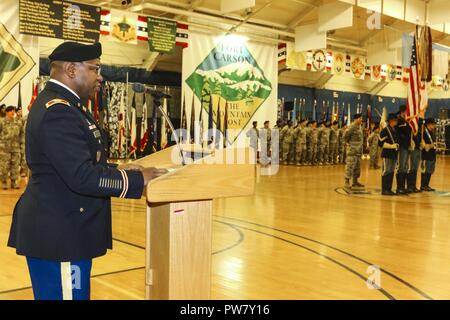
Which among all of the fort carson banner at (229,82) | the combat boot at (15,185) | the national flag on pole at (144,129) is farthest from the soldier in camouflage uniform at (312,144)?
the combat boot at (15,185)

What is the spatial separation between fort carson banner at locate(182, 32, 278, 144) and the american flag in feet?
18.8

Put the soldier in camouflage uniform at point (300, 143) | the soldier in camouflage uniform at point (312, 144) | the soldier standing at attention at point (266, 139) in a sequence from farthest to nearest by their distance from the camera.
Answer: the soldier in camouflage uniform at point (312, 144) → the soldier in camouflage uniform at point (300, 143) → the soldier standing at attention at point (266, 139)

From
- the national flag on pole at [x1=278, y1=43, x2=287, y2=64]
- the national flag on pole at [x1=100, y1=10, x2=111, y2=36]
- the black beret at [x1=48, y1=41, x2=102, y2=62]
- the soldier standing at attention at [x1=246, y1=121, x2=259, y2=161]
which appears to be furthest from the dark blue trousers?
the national flag on pole at [x1=278, y1=43, x2=287, y2=64]

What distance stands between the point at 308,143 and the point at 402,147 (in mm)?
6527

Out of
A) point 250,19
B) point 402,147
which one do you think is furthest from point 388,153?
point 250,19

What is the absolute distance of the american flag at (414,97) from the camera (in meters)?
8.75

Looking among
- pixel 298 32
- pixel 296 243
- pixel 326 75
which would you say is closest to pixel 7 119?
pixel 296 243

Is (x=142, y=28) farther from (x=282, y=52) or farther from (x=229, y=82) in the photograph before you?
(x=282, y=52)

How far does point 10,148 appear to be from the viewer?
860 centimetres

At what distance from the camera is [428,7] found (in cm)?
1305

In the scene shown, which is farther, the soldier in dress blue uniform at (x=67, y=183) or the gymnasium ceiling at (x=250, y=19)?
the gymnasium ceiling at (x=250, y=19)

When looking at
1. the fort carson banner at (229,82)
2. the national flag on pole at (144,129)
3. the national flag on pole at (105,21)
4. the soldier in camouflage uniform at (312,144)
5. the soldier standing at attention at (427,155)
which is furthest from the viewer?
the soldier in camouflage uniform at (312,144)

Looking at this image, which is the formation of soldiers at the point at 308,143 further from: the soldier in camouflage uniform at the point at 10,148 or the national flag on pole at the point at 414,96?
the soldier in camouflage uniform at the point at 10,148
